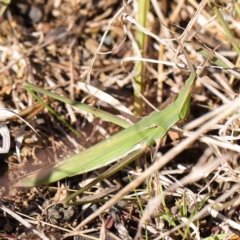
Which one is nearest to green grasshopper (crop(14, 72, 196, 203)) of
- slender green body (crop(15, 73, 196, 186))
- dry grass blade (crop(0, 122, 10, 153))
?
slender green body (crop(15, 73, 196, 186))

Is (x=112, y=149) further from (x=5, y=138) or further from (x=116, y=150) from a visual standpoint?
(x=5, y=138)

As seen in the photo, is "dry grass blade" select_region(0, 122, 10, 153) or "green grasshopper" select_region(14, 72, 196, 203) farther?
"dry grass blade" select_region(0, 122, 10, 153)

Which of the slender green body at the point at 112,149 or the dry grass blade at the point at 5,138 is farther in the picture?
the dry grass blade at the point at 5,138

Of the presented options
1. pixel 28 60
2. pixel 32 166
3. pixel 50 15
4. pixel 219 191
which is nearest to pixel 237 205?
pixel 219 191

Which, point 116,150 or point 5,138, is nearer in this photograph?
point 116,150

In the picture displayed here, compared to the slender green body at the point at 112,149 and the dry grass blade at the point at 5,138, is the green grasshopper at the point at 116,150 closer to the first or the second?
the slender green body at the point at 112,149

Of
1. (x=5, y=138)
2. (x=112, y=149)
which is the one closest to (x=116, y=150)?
(x=112, y=149)

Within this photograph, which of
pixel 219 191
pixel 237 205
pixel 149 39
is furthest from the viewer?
pixel 149 39

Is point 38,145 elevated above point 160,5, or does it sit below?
below

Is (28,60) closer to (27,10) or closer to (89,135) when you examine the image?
(27,10)

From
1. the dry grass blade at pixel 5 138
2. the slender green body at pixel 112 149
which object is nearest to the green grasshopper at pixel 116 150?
the slender green body at pixel 112 149

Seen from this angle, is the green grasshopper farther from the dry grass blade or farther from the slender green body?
the dry grass blade
